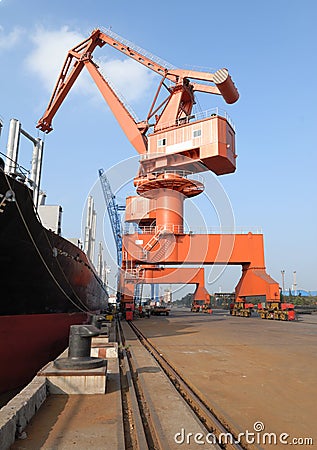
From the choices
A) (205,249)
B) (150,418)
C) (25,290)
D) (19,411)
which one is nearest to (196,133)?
(205,249)

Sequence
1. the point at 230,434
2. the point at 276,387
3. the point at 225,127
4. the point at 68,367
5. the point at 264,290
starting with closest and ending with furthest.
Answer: the point at 230,434 < the point at 68,367 < the point at 276,387 < the point at 225,127 < the point at 264,290

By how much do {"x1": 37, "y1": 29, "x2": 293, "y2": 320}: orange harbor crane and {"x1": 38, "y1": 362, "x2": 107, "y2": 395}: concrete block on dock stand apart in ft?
46.3

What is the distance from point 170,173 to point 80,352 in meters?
16.0

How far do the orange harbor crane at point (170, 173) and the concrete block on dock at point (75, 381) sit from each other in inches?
555

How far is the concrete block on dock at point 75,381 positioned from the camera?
13.8ft

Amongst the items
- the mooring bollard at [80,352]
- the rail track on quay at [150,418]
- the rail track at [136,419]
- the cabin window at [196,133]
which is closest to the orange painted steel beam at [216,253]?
the cabin window at [196,133]

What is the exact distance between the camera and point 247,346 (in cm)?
987

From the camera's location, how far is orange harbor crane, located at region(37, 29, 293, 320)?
18109 millimetres

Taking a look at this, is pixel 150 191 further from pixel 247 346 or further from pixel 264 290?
pixel 247 346

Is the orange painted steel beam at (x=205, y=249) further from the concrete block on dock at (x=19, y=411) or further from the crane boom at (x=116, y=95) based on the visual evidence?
the concrete block on dock at (x=19, y=411)

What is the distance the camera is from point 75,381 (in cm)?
423

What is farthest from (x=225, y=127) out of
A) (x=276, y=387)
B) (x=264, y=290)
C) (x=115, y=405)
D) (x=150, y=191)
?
(x=115, y=405)

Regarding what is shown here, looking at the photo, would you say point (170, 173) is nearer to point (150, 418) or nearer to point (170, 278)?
point (170, 278)

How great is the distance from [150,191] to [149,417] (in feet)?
58.9
